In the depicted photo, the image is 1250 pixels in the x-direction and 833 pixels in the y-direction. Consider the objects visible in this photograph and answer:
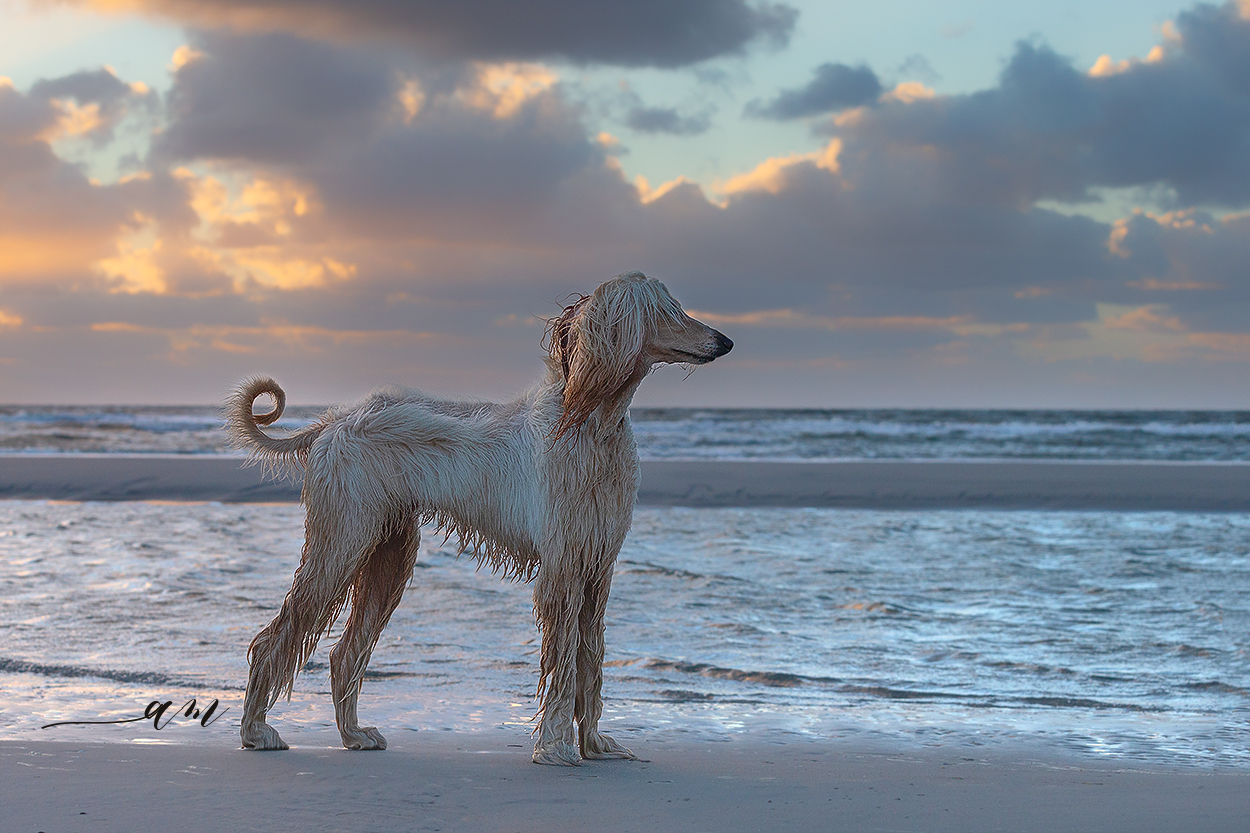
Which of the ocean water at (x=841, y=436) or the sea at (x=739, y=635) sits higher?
the ocean water at (x=841, y=436)

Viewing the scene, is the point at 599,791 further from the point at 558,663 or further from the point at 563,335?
the point at 563,335

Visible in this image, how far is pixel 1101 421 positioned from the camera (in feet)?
138

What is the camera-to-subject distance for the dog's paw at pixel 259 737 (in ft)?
13.4

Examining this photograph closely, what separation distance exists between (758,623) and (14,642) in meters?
4.70

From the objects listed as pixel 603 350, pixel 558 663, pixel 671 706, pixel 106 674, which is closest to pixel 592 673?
pixel 558 663

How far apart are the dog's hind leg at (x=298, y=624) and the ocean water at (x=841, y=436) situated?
17.4 metres

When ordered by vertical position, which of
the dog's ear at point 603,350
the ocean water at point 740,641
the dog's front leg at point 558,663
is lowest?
the ocean water at point 740,641

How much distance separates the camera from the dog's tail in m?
4.34

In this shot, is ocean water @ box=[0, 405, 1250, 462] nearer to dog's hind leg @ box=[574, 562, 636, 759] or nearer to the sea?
the sea

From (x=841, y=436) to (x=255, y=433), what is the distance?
29.0m
